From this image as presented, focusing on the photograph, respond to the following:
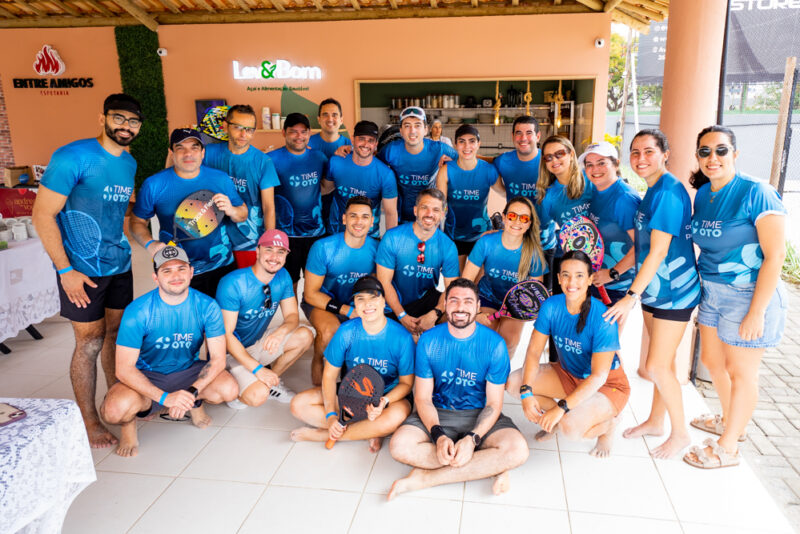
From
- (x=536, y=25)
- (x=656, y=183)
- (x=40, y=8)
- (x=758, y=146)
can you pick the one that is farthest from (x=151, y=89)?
(x=758, y=146)

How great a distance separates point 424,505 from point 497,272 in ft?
5.42

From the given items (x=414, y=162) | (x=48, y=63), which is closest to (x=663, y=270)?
(x=414, y=162)

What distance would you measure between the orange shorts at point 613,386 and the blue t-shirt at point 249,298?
1.88 metres

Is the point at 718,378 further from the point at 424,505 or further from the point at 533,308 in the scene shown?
the point at 424,505

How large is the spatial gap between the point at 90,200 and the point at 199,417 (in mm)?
1485

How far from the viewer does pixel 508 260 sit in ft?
12.0

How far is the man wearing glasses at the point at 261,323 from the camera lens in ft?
11.2

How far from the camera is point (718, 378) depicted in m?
3.11

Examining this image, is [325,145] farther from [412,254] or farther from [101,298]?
[101,298]

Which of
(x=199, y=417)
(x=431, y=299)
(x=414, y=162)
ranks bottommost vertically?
(x=199, y=417)

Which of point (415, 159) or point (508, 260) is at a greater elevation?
point (415, 159)

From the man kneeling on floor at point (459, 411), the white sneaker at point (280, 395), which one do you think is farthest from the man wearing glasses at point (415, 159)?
the white sneaker at point (280, 395)

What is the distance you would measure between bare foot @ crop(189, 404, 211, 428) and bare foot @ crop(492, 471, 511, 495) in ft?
6.19

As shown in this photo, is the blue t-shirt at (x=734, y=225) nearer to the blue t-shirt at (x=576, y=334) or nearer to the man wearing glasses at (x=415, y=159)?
the blue t-shirt at (x=576, y=334)
